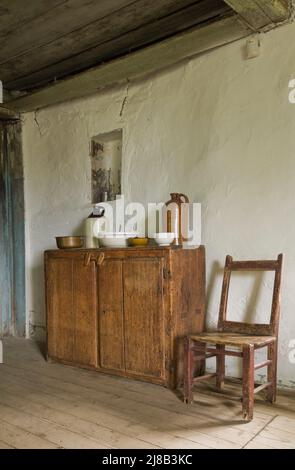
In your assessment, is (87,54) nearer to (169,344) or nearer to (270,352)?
(169,344)

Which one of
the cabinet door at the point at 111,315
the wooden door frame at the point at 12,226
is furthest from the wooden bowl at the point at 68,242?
the wooden door frame at the point at 12,226

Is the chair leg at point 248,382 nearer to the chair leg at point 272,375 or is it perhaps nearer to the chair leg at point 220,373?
the chair leg at point 272,375

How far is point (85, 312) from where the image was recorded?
3.17m

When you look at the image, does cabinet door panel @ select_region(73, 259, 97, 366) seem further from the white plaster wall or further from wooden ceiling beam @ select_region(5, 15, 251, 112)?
wooden ceiling beam @ select_region(5, 15, 251, 112)

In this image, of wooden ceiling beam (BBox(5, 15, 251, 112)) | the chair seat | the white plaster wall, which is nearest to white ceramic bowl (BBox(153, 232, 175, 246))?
the white plaster wall

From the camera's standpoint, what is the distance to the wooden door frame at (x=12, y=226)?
178 inches

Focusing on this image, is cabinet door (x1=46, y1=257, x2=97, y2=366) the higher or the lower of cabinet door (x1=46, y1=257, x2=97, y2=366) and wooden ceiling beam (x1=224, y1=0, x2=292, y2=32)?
the lower

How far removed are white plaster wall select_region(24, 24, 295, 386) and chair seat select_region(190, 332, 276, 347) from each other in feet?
1.16

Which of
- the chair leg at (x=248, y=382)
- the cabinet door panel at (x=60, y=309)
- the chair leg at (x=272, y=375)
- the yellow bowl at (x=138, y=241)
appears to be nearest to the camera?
the chair leg at (x=248, y=382)

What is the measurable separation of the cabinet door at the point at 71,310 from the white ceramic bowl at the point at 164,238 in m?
0.59

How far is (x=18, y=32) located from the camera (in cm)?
326

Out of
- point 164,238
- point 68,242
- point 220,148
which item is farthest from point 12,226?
point 220,148

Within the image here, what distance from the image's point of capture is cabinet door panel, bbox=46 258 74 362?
3293 millimetres
